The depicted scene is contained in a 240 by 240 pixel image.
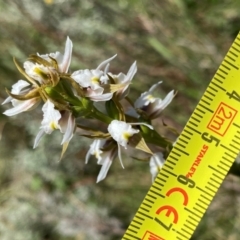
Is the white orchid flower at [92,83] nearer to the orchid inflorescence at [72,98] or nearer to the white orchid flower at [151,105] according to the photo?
the orchid inflorescence at [72,98]

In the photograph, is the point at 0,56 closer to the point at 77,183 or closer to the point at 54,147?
the point at 54,147

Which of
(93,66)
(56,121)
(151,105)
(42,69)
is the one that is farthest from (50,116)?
(93,66)

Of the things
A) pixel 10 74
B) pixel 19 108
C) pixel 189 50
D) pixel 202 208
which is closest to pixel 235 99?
pixel 202 208

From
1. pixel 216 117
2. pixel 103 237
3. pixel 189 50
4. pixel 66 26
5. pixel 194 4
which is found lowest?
pixel 103 237

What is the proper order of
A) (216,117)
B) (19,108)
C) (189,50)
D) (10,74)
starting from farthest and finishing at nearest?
(10,74), (189,50), (216,117), (19,108)

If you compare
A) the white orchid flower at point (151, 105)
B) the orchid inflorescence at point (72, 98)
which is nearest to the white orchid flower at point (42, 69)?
the orchid inflorescence at point (72, 98)

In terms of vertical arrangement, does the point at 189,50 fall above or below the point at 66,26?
above
